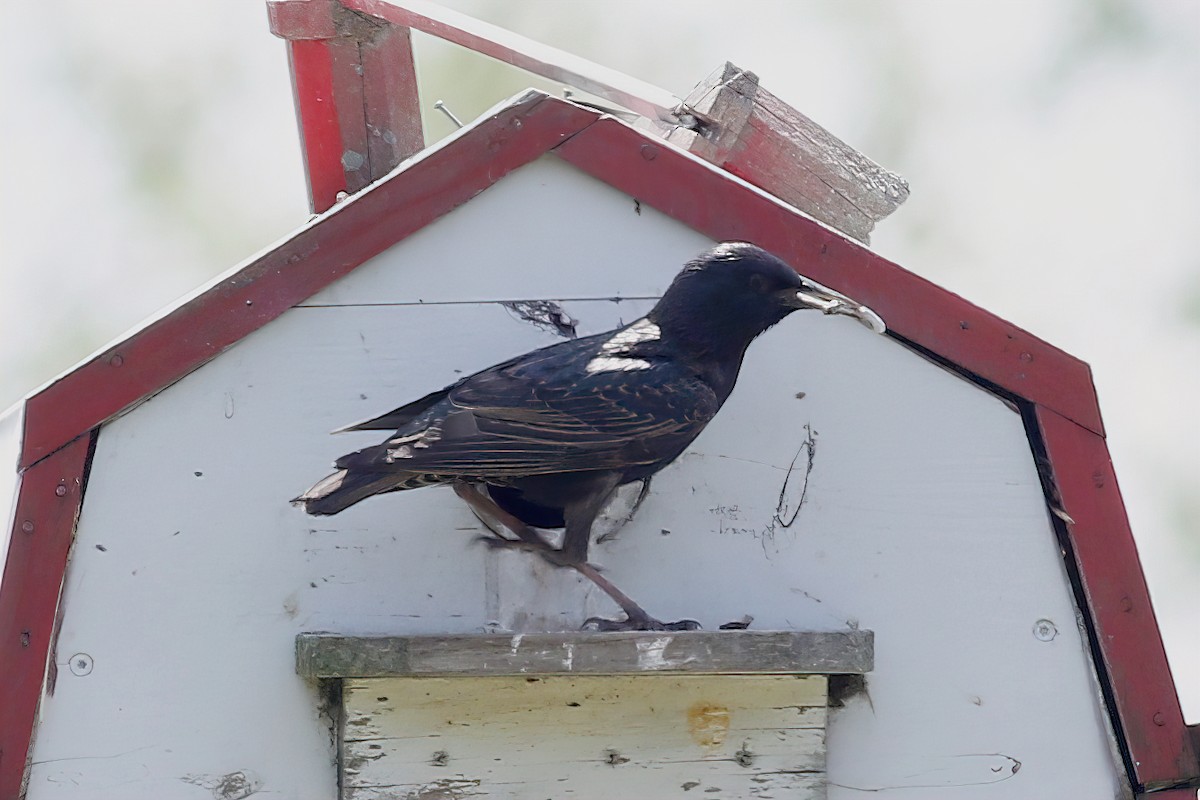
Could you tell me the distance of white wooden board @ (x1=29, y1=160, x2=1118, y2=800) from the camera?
141 inches

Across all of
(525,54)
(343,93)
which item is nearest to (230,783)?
(525,54)

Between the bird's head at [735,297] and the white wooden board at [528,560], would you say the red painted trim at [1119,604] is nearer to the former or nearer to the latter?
the white wooden board at [528,560]

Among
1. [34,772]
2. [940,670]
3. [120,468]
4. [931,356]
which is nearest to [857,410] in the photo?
[931,356]

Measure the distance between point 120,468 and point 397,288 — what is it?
75 centimetres

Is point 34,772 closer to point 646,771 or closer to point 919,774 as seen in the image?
point 646,771

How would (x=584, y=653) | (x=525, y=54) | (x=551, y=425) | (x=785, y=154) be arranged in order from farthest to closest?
(x=525, y=54) → (x=785, y=154) → (x=551, y=425) → (x=584, y=653)

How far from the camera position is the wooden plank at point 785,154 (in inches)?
183

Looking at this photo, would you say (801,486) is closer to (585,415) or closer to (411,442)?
(585,415)

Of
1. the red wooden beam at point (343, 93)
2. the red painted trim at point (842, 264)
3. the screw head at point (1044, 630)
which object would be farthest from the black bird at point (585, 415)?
the red wooden beam at point (343, 93)

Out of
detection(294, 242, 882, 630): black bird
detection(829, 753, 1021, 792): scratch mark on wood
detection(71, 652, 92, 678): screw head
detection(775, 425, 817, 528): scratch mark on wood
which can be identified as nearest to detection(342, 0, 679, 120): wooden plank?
detection(294, 242, 882, 630): black bird

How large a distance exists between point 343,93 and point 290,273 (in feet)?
5.80

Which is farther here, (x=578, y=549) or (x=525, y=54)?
(x=525, y=54)

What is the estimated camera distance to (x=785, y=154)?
4.78m

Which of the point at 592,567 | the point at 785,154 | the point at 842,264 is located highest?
the point at 785,154
